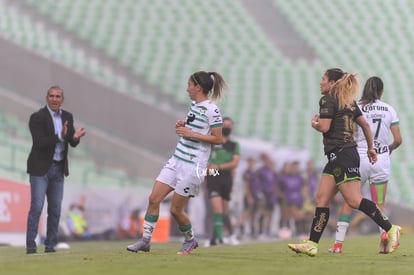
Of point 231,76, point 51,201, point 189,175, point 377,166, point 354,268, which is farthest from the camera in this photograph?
point 231,76

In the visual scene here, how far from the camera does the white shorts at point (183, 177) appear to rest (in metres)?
9.45

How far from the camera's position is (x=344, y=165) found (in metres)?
9.54

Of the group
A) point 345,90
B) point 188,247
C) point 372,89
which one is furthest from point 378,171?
point 188,247

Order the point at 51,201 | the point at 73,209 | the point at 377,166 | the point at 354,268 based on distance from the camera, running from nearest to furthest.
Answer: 1. the point at 354,268
2. the point at 377,166
3. the point at 51,201
4. the point at 73,209

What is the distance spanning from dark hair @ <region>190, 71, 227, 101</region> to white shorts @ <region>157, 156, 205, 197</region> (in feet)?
2.38

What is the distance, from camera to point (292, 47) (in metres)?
31.1

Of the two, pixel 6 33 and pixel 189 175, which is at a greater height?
pixel 6 33

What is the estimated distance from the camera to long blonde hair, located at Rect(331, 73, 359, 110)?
9477 mm

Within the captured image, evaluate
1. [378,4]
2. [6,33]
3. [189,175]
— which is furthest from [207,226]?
[378,4]

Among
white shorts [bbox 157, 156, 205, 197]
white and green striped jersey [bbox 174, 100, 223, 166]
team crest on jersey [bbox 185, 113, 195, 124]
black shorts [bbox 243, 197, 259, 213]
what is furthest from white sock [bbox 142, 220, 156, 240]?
black shorts [bbox 243, 197, 259, 213]

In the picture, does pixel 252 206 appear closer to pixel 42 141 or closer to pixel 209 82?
pixel 42 141

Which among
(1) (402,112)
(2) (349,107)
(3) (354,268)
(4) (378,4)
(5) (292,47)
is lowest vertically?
(3) (354,268)

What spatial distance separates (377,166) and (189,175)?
2.68m

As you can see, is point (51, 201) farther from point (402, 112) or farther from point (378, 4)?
point (378, 4)
